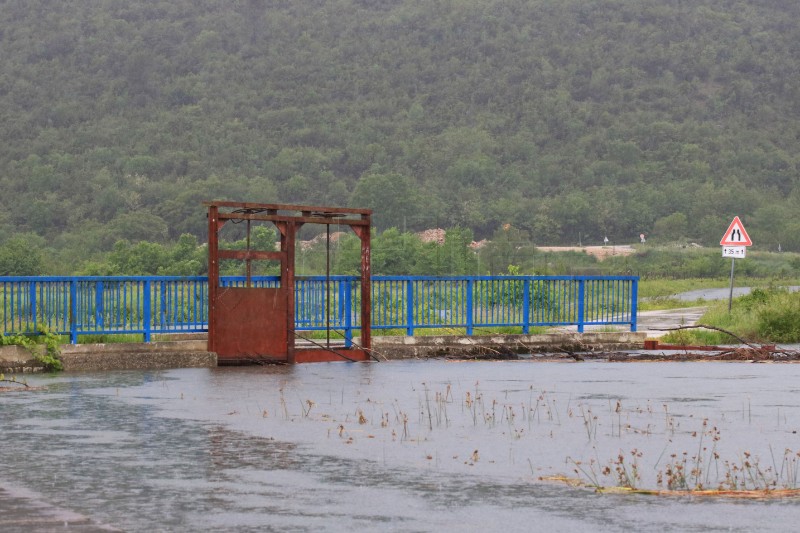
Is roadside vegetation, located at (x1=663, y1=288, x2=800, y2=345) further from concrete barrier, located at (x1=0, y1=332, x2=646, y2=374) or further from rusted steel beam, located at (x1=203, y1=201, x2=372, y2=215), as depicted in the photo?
rusted steel beam, located at (x1=203, y1=201, x2=372, y2=215)

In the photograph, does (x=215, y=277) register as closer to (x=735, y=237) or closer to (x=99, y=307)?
(x=99, y=307)

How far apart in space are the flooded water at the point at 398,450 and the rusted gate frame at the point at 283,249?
101 inches

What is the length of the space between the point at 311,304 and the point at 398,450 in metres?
13.5

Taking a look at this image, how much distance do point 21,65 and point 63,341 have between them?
13010cm

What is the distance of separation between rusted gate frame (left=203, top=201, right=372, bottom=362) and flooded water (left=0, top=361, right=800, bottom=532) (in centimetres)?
255

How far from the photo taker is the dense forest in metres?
126

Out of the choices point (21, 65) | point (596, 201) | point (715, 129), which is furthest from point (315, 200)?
point (715, 129)

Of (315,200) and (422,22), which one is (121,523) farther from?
(422,22)

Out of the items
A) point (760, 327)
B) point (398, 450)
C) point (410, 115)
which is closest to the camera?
point (398, 450)

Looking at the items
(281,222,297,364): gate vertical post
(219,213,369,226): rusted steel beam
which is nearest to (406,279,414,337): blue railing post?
(219,213,369,226): rusted steel beam

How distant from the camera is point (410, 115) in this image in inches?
6122

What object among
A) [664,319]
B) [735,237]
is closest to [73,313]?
[735,237]

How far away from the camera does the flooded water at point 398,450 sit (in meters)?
10.2

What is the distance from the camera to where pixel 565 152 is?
492 feet
